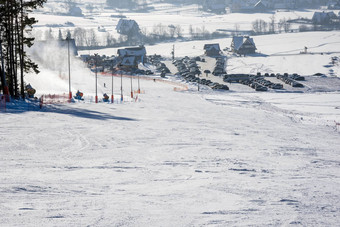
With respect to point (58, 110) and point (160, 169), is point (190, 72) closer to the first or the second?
point (58, 110)

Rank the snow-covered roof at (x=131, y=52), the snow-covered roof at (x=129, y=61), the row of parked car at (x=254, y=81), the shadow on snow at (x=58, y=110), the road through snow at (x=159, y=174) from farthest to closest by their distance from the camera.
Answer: the snow-covered roof at (x=131, y=52) < the snow-covered roof at (x=129, y=61) < the row of parked car at (x=254, y=81) < the shadow on snow at (x=58, y=110) < the road through snow at (x=159, y=174)

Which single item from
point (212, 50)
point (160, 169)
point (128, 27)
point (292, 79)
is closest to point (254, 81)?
point (292, 79)

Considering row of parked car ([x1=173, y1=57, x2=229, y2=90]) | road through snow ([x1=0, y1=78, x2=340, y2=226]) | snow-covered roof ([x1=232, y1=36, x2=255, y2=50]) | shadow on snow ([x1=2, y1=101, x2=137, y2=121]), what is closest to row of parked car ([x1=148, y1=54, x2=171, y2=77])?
row of parked car ([x1=173, y1=57, x2=229, y2=90])

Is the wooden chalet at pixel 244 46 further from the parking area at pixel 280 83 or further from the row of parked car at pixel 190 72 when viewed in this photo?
the parking area at pixel 280 83

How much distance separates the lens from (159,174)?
1212 cm

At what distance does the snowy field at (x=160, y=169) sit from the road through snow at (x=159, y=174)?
0.03 meters

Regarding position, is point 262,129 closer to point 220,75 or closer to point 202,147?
point 202,147

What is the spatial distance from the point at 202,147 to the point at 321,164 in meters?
4.33

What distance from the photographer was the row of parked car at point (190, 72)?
5964 centimetres

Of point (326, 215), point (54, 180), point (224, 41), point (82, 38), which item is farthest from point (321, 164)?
point (82, 38)

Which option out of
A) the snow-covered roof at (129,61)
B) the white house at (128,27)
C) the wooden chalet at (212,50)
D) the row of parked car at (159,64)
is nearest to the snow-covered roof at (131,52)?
the row of parked car at (159,64)

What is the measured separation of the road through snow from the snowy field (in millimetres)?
27

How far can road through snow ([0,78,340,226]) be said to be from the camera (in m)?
8.73

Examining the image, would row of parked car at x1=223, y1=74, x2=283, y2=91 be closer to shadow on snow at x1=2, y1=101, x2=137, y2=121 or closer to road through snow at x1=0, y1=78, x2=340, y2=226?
shadow on snow at x1=2, y1=101, x2=137, y2=121
